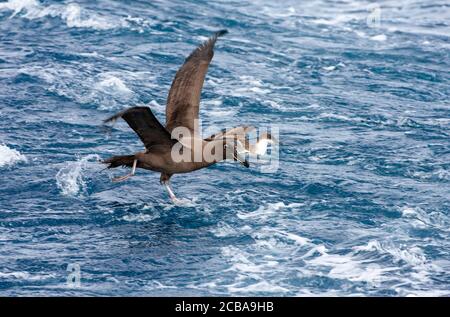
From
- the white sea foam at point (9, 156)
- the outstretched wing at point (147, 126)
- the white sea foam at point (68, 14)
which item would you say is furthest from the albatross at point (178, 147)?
the white sea foam at point (68, 14)

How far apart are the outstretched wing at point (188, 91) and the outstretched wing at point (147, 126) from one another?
2.88ft

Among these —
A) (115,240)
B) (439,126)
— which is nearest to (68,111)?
(115,240)

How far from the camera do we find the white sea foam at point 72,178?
608 inches

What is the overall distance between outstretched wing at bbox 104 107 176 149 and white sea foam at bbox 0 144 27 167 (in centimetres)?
300

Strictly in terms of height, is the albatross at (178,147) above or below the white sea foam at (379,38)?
below

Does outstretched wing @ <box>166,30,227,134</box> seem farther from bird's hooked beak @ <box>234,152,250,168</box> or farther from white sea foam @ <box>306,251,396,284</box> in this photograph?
white sea foam @ <box>306,251,396,284</box>

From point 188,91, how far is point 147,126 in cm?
187

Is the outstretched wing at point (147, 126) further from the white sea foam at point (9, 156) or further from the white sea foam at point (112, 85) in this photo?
the white sea foam at point (112, 85)

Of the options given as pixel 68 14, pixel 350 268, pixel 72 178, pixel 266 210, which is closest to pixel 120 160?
pixel 72 178

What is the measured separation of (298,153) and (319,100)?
3.22m

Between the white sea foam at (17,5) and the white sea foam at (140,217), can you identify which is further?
the white sea foam at (17,5)

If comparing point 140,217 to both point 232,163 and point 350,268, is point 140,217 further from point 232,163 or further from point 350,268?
point 350,268

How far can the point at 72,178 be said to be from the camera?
1581cm
